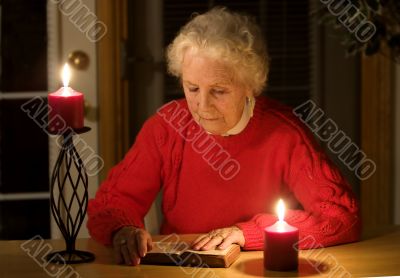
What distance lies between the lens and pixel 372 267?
1.99m

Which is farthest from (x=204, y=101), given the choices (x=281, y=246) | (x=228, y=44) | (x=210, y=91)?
(x=281, y=246)

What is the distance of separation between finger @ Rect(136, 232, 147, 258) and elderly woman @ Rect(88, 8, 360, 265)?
0.09 m

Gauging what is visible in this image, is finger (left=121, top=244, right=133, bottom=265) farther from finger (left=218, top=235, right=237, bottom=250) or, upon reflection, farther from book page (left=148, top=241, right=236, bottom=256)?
finger (left=218, top=235, right=237, bottom=250)

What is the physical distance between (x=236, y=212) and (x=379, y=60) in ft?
4.76

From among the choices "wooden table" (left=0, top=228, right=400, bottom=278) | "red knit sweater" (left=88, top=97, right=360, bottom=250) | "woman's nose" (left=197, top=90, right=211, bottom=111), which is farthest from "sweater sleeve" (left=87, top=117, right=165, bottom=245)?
"woman's nose" (left=197, top=90, right=211, bottom=111)

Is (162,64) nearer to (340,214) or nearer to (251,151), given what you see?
(251,151)

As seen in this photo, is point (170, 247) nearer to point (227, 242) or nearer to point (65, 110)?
point (227, 242)

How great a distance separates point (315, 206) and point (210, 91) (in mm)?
382

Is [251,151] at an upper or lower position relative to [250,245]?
upper

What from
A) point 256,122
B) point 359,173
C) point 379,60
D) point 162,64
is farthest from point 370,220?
point 256,122

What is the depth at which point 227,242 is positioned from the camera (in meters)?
2.05

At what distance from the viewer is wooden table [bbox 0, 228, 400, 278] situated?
194 cm

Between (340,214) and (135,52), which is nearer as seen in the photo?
(340,214)

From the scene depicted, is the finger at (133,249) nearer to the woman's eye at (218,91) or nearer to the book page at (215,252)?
the book page at (215,252)
